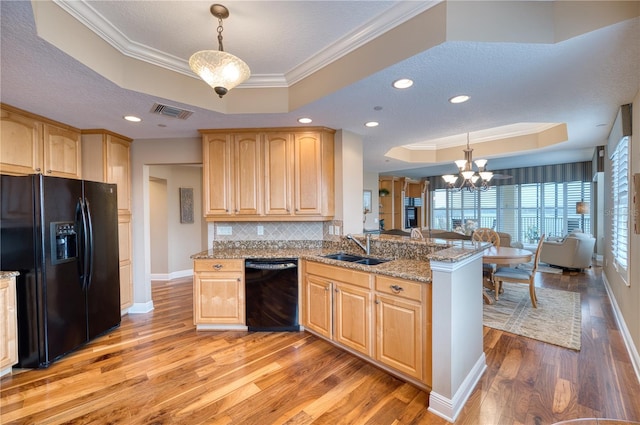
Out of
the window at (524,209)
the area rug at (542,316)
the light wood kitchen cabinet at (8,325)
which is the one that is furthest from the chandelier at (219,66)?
the window at (524,209)

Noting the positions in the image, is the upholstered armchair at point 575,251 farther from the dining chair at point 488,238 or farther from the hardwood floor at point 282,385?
the hardwood floor at point 282,385

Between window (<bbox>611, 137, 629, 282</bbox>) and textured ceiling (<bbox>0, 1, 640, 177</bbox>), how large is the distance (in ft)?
1.49

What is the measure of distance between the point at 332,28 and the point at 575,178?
8.10m

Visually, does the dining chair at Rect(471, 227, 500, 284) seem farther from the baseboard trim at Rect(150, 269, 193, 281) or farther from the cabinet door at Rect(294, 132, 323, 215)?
the baseboard trim at Rect(150, 269, 193, 281)

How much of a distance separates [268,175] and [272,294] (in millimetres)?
1370

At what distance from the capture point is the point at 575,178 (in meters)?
7.03

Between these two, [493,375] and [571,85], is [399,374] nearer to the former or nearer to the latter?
[493,375]

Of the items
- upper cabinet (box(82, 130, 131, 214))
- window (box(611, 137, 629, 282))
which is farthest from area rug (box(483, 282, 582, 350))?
upper cabinet (box(82, 130, 131, 214))

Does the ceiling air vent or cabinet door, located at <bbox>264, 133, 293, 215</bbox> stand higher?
the ceiling air vent

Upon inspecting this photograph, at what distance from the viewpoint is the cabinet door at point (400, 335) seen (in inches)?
79.0

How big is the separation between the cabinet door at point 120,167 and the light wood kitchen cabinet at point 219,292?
145 cm

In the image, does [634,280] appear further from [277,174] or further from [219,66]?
[219,66]

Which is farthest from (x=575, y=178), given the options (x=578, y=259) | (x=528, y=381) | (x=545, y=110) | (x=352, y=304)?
(x=352, y=304)

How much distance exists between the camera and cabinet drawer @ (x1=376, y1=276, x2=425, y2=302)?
2.00 metres
